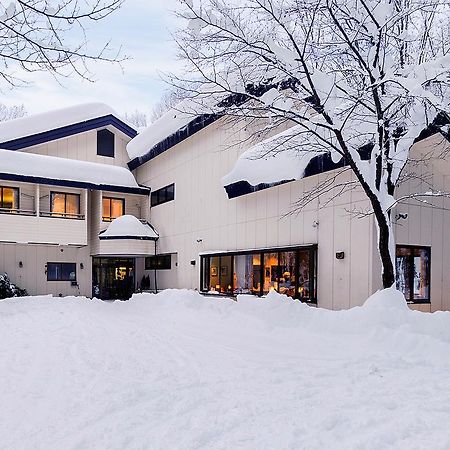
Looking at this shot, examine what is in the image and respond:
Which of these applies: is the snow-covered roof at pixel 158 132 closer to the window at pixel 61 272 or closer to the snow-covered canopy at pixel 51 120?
the snow-covered canopy at pixel 51 120

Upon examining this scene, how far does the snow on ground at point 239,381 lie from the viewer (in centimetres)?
343

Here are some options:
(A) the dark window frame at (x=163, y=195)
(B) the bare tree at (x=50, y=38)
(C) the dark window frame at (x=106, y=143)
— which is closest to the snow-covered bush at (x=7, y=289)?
(A) the dark window frame at (x=163, y=195)

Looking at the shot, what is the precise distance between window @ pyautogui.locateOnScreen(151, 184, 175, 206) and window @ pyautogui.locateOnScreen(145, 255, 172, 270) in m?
2.43

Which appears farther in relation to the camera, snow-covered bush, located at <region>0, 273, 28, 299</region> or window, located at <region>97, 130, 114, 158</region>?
window, located at <region>97, 130, 114, 158</region>

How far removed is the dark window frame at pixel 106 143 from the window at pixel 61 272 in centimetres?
536

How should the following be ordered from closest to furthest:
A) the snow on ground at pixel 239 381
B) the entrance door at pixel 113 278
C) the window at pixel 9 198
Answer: the snow on ground at pixel 239 381 → the window at pixel 9 198 → the entrance door at pixel 113 278

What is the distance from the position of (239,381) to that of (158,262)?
15.5 m

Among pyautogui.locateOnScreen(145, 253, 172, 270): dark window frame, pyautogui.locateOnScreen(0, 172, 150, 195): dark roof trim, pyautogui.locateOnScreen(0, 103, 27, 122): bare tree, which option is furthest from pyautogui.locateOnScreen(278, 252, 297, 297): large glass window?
pyautogui.locateOnScreen(0, 103, 27, 122): bare tree

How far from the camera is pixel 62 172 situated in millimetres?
18484

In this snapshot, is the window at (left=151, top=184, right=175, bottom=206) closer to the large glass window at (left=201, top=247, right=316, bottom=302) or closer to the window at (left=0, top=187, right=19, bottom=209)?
the large glass window at (left=201, top=247, right=316, bottom=302)

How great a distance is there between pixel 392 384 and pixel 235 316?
494 cm

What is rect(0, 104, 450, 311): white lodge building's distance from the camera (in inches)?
445

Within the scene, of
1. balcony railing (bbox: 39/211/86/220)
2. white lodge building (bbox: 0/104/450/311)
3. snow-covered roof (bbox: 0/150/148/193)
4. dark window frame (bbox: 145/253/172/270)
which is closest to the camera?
white lodge building (bbox: 0/104/450/311)

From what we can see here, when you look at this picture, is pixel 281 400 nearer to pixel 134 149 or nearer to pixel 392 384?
pixel 392 384
